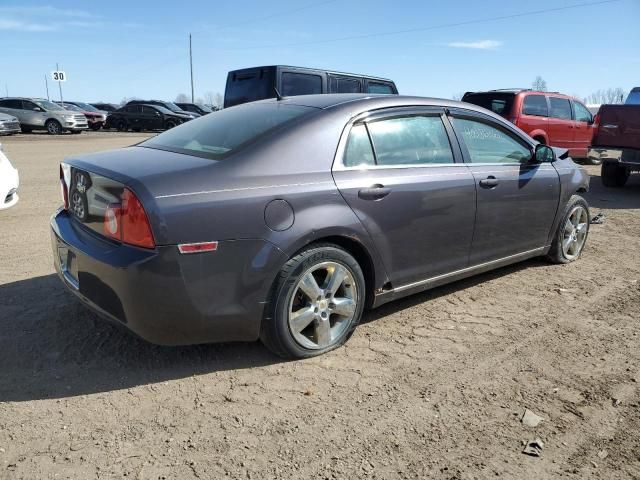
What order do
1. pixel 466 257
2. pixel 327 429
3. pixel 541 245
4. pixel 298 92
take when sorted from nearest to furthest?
pixel 327 429, pixel 466 257, pixel 541 245, pixel 298 92

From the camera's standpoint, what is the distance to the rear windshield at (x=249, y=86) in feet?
33.4

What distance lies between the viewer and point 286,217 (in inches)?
117

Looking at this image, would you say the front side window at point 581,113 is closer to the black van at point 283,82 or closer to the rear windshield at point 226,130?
the black van at point 283,82

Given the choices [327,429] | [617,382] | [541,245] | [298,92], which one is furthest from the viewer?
[298,92]

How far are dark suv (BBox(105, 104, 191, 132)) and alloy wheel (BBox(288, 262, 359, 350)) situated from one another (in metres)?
25.6

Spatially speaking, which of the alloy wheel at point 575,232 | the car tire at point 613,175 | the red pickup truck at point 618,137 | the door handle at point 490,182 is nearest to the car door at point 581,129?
the car tire at point 613,175

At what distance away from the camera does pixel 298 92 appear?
1042cm

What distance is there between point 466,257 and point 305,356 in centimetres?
156

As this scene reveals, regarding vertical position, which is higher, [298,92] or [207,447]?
[298,92]

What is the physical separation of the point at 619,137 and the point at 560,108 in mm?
3787

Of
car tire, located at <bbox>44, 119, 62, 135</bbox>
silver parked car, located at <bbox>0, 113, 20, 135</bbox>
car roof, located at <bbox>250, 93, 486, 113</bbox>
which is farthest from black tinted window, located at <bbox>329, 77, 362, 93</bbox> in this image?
car tire, located at <bbox>44, 119, 62, 135</bbox>

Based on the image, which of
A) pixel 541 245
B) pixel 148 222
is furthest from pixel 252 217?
pixel 541 245

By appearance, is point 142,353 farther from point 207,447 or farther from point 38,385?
point 207,447

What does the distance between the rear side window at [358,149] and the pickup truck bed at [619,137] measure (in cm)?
768
